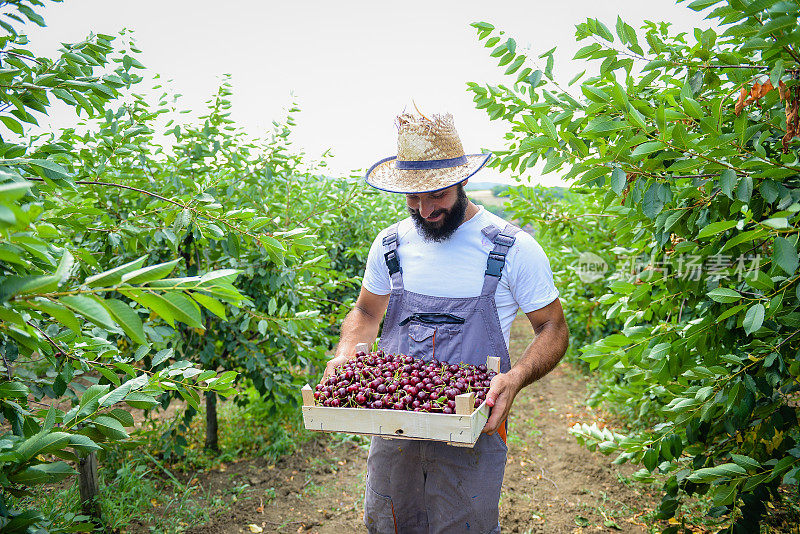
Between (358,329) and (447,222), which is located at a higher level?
(447,222)

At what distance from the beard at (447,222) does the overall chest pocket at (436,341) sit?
44 cm

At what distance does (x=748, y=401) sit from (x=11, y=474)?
7.71 ft

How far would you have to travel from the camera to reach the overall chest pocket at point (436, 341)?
252 centimetres

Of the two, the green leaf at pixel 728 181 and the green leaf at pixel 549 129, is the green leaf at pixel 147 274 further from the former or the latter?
the green leaf at pixel 728 181

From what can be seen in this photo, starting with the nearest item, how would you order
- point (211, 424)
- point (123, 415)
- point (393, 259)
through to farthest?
point (123, 415) → point (393, 259) → point (211, 424)

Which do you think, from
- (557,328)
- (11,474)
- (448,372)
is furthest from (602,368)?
(11,474)

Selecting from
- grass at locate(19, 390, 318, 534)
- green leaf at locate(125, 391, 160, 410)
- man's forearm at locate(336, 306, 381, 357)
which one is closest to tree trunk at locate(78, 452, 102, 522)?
grass at locate(19, 390, 318, 534)

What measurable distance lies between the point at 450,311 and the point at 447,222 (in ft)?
1.45

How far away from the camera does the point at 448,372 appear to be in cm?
224

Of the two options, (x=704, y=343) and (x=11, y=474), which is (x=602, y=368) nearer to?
(x=704, y=343)

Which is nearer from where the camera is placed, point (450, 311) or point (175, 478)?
point (450, 311)

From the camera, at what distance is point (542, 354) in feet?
7.95

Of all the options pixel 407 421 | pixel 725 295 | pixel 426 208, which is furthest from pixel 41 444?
pixel 725 295

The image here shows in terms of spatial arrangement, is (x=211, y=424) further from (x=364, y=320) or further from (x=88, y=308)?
(x=88, y=308)
